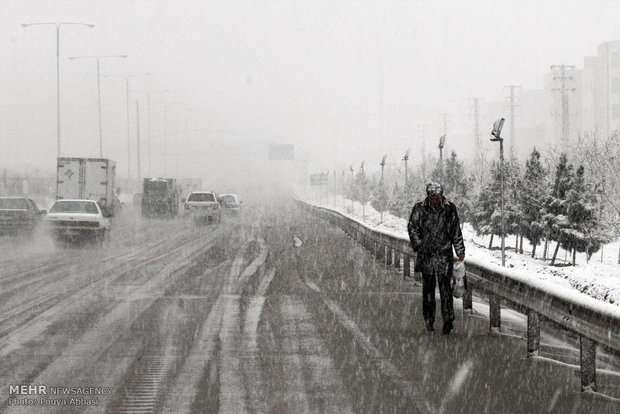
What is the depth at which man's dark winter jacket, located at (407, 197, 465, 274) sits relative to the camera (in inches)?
400

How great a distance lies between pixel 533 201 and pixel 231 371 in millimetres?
83577

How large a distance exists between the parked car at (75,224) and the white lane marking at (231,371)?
1763 centimetres

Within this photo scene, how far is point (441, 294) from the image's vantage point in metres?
10.2

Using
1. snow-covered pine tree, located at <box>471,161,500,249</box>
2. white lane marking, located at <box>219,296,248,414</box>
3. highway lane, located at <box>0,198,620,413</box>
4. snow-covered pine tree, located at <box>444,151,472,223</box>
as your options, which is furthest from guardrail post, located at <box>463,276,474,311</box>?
snow-covered pine tree, located at <box>444,151,472,223</box>

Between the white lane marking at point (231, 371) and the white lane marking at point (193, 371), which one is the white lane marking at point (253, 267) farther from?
the white lane marking at point (193, 371)

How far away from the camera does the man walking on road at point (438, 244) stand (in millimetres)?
10164

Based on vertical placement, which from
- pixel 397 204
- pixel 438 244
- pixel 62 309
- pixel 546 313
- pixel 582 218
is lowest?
pixel 397 204

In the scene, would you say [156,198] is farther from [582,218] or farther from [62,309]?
[62,309]

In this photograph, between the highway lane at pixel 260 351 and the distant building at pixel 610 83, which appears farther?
the distant building at pixel 610 83

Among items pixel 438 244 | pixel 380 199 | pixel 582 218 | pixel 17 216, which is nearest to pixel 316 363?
pixel 438 244

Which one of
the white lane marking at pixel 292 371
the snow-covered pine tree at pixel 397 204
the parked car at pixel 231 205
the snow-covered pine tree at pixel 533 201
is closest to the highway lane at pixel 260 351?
the white lane marking at pixel 292 371

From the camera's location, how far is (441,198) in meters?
10.2

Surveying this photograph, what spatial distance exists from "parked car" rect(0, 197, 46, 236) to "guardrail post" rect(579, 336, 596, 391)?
2763 centimetres

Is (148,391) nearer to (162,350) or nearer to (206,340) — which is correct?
(162,350)
